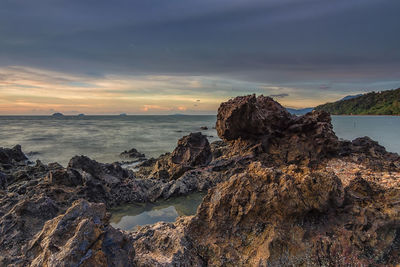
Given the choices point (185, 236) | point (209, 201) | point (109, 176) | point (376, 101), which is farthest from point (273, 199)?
point (376, 101)

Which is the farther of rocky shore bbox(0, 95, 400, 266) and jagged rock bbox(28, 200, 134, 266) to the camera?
rocky shore bbox(0, 95, 400, 266)

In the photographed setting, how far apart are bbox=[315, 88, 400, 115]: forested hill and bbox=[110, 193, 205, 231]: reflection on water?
108 m

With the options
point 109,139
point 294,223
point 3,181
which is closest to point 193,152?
point 3,181

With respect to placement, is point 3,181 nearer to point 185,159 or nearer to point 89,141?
point 185,159

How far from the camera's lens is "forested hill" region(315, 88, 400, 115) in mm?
95062

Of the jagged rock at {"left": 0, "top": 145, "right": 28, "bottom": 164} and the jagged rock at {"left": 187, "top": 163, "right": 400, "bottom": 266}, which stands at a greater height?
the jagged rock at {"left": 187, "top": 163, "right": 400, "bottom": 266}

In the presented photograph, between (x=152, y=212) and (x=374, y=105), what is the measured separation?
5248 inches

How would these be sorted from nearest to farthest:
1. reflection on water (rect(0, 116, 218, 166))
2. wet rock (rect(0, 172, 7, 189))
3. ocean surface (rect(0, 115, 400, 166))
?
wet rock (rect(0, 172, 7, 189)) < ocean surface (rect(0, 115, 400, 166)) < reflection on water (rect(0, 116, 218, 166))

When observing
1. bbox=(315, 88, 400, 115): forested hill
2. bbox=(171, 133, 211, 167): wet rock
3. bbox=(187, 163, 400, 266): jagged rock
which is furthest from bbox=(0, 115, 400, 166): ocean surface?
bbox=(315, 88, 400, 115): forested hill

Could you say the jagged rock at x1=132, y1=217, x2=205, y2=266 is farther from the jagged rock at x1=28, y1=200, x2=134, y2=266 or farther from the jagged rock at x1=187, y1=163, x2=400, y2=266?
the jagged rock at x1=28, y1=200, x2=134, y2=266

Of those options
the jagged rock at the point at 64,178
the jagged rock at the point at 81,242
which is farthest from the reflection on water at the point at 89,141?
the jagged rock at the point at 81,242

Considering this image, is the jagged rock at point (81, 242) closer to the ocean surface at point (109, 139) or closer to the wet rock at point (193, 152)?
the wet rock at point (193, 152)

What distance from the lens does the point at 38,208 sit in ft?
17.7

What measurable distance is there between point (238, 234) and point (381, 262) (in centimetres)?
225
